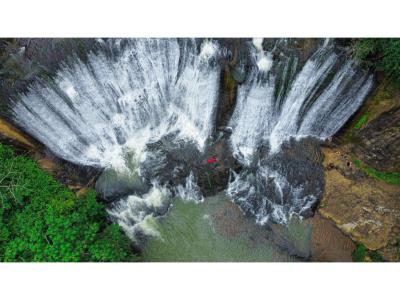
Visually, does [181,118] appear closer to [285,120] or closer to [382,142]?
[285,120]

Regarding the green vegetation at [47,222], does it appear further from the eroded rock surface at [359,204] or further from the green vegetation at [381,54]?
the green vegetation at [381,54]

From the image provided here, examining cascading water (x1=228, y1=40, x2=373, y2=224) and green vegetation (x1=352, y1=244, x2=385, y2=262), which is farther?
green vegetation (x1=352, y1=244, x2=385, y2=262)

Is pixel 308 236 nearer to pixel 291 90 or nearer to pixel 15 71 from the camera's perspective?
pixel 291 90

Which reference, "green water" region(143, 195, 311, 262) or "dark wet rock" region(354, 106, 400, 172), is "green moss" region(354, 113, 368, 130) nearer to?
"dark wet rock" region(354, 106, 400, 172)

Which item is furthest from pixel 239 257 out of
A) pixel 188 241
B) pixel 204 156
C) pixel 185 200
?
pixel 204 156

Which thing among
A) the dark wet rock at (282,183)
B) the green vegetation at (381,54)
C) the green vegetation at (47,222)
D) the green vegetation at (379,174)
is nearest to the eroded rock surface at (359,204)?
the green vegetation at (379,174)

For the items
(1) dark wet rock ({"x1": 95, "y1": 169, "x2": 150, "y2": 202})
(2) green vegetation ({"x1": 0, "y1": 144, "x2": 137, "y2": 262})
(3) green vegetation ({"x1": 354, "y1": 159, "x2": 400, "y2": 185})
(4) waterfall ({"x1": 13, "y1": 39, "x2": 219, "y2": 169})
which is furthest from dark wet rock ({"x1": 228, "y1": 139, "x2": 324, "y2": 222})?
(2) green vegetation ({"x1": 0, "y1": 144, "x2": 137, "y2": 262})
